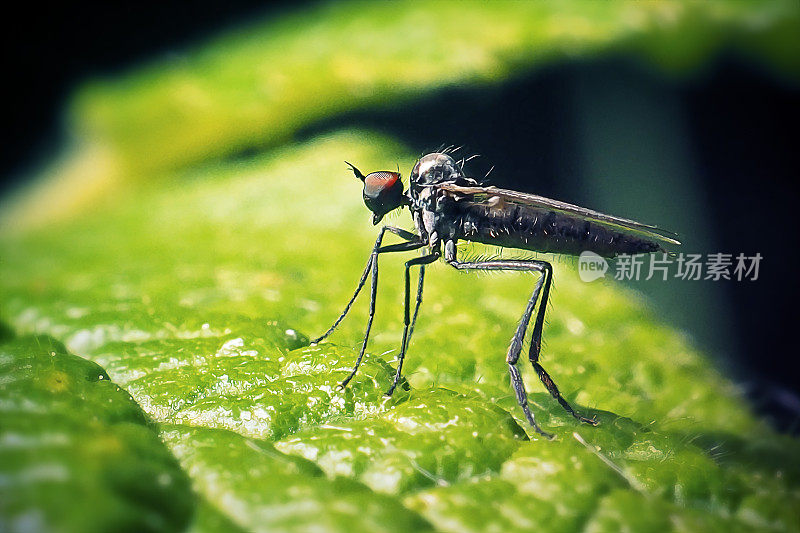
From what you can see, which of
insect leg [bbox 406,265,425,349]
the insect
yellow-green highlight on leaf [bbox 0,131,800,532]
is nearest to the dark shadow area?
yellow-green highlight on leaf [bbox 0,131,800,532]

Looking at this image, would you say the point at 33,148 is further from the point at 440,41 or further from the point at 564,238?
the point at 564,238

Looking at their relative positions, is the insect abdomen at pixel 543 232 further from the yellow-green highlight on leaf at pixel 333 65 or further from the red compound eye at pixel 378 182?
Answer: the yellow-green highlight on leaf at pixel 333 65

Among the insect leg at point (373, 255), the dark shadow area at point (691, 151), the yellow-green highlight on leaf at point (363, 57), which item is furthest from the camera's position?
the yellow-green highlight on leaf at point (363, 57)

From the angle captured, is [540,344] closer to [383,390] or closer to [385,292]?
[383,390]

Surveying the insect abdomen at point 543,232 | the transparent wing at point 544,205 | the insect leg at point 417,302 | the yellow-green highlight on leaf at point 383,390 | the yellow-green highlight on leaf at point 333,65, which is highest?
the yellow-green highlight on leaf at point 333,65

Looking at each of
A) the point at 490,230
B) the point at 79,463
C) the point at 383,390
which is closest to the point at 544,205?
the point at 490,230

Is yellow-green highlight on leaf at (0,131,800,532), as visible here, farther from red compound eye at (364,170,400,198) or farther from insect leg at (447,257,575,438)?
red compound eye at (364,170,400,198)

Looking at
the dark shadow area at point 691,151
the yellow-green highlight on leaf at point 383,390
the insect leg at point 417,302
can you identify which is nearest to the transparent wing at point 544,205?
the insect leg at point 417,302
